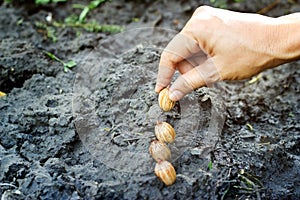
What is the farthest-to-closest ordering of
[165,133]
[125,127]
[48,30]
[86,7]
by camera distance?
[86,7] < [48,30] < [125,127] < [165,133]

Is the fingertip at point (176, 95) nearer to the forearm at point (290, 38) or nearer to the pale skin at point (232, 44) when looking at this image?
the pale skin at point (232, 44)

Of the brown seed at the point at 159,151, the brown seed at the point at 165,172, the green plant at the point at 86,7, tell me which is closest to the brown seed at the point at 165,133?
the brown seed at the point at 159,151

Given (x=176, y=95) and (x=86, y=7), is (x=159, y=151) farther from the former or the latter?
(x=86, y=7)

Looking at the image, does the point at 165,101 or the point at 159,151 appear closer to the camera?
the point at 159,151

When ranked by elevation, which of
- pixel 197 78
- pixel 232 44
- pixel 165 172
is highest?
pixel 232 44

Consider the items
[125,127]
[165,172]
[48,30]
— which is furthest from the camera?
[48,30]

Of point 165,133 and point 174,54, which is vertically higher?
point 174,54

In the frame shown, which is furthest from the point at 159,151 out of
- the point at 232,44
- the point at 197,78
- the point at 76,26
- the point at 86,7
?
the point at 86,7

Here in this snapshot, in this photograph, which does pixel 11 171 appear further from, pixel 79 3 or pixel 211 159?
pixel 79 3

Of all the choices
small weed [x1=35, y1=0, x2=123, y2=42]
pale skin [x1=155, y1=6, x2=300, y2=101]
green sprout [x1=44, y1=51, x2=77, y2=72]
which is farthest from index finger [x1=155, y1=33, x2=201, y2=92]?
small weed [x1=35, y1=0, x2=123, y2=42]
